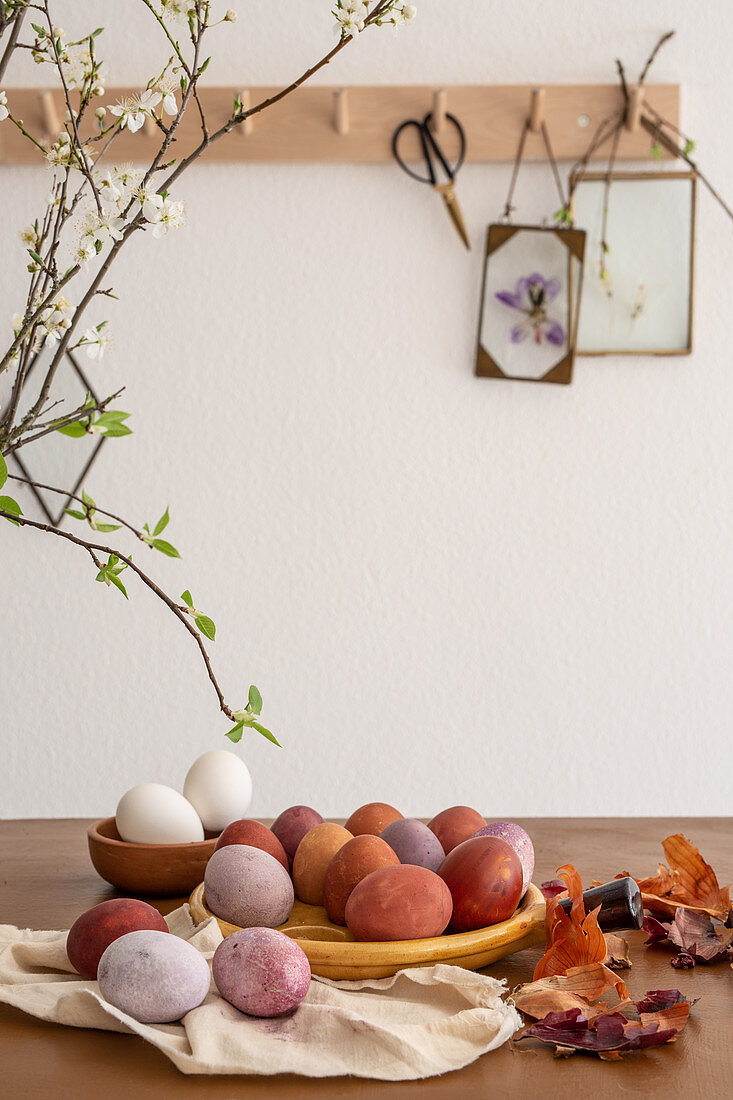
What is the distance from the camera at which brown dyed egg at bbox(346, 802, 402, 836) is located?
89 centimetres

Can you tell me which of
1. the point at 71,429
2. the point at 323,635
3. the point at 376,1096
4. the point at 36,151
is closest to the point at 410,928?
the point at 376,1096

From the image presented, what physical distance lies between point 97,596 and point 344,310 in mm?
788

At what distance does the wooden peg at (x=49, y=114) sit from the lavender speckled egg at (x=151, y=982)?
1.81m

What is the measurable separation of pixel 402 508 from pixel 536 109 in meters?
0.83

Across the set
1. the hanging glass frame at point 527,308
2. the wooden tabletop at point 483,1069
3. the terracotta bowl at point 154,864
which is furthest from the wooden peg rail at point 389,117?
the wooden tabletop at point 483,1069

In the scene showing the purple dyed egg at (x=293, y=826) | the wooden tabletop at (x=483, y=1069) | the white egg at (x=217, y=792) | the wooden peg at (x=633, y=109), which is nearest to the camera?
the wooden tabletop at (x=483, y=1069)

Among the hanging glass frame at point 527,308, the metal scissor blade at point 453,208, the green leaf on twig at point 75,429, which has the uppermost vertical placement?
the metal scissor blade at point 453,208

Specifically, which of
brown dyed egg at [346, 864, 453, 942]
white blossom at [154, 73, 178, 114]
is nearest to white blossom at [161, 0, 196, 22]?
white blossom at [154, 73, 178, 114]

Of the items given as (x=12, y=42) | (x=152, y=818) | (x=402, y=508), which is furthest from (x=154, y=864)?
(x=402, y=508)

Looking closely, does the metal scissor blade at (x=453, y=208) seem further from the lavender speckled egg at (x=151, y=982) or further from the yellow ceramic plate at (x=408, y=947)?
the lavender speckled egg at (x=151, y=982)

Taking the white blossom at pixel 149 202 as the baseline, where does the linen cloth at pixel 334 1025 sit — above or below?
below

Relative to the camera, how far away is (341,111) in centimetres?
197

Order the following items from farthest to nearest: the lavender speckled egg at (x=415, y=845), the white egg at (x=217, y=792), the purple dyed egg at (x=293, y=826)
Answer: the white egg at (x=217, y=792) < the purple dyed egg at (x=293, y=826) < the lavender speckled egg at (x=415, y=845)

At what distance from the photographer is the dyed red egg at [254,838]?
2.69 ft
